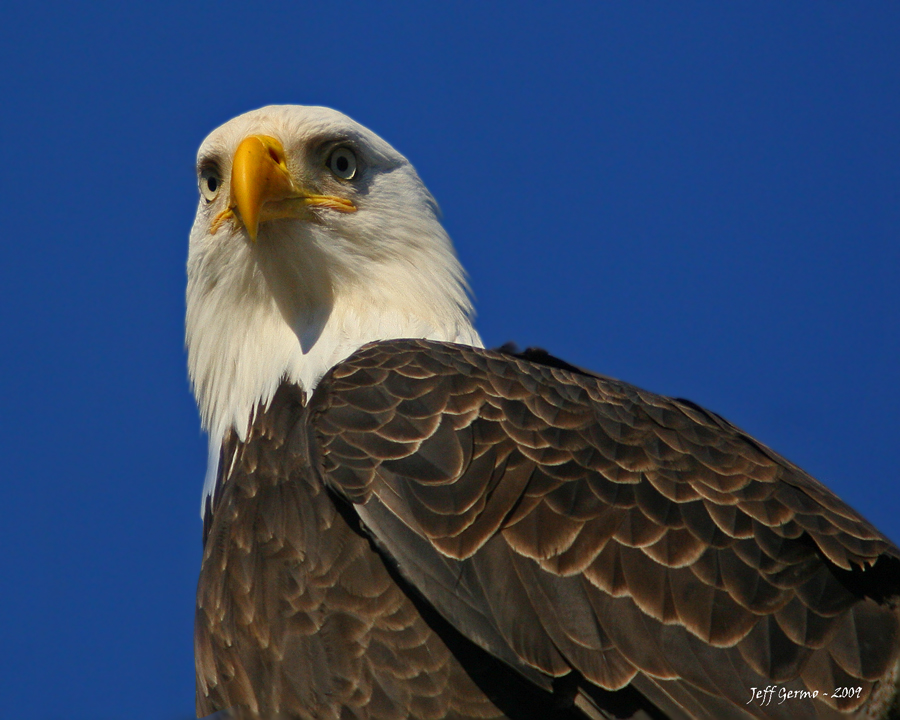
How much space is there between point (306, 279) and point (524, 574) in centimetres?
210

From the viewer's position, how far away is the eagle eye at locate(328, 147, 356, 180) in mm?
5449

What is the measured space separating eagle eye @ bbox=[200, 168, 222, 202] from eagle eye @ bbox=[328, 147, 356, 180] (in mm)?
558

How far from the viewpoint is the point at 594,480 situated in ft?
13.3

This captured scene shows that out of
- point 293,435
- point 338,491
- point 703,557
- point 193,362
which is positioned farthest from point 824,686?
point 193,362

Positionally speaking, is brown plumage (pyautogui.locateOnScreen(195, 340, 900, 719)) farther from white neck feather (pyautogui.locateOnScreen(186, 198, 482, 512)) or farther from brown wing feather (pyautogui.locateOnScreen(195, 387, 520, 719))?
white neck feather (pyautogui.locateOnScreen(186, 198, 482, 512))

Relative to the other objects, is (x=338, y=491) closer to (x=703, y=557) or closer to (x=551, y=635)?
(x=551, y=635)

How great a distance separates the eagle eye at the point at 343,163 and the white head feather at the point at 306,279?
3 centimetres

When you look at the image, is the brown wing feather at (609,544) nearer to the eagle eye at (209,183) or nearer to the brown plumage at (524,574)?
the brown plumage at (524,574)
